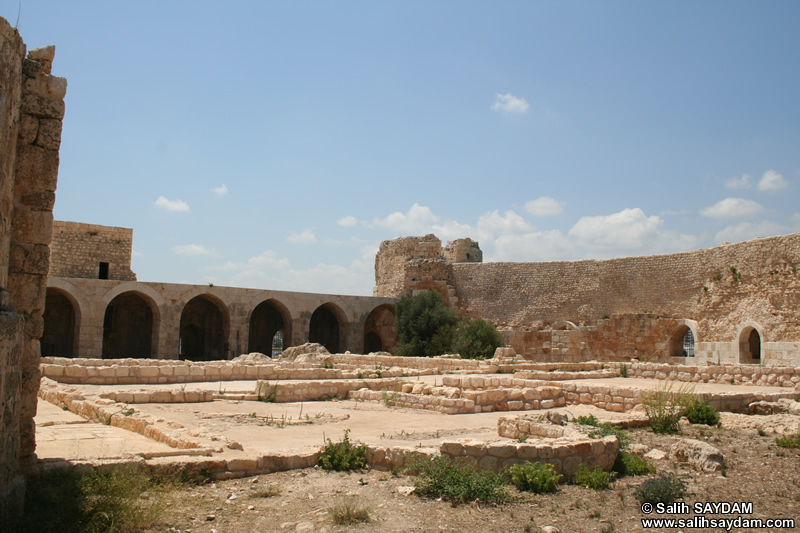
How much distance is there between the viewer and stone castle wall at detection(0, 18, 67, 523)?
13.7 ft

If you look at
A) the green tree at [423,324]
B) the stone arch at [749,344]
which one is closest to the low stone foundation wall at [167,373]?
the green tree at [423,324]

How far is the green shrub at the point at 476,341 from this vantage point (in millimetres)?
23094

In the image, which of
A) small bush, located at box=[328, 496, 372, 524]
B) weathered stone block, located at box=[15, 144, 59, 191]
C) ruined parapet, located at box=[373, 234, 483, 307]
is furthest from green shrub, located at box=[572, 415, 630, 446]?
ruined parapet, located at box=[373, 234, 483, 307]

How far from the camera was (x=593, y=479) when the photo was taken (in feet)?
17.6

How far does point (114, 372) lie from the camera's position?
13.1 metres

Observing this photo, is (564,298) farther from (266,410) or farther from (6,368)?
(6,368)

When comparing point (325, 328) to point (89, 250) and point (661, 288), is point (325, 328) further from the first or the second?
point (661, 288)

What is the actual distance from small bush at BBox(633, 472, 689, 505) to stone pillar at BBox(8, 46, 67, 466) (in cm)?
448

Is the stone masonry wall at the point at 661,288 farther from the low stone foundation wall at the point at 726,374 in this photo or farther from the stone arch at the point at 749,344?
the low stone foundation wall at the point at 726,374

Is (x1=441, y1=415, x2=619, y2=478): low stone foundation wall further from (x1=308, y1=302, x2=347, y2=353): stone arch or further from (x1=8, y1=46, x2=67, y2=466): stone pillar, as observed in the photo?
(x1=308, y1=302, x2=347, y2=353): stone arch

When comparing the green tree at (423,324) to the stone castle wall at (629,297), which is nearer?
the stone castle wall at (629,297)

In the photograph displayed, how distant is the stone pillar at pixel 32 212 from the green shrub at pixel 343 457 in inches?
95.4

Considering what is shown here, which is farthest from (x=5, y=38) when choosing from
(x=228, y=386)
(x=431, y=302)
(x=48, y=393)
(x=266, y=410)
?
(x=431, y=302)

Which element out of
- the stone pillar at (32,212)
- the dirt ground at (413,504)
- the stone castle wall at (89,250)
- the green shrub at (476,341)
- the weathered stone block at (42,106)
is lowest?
the dirt ground at (413,504)
